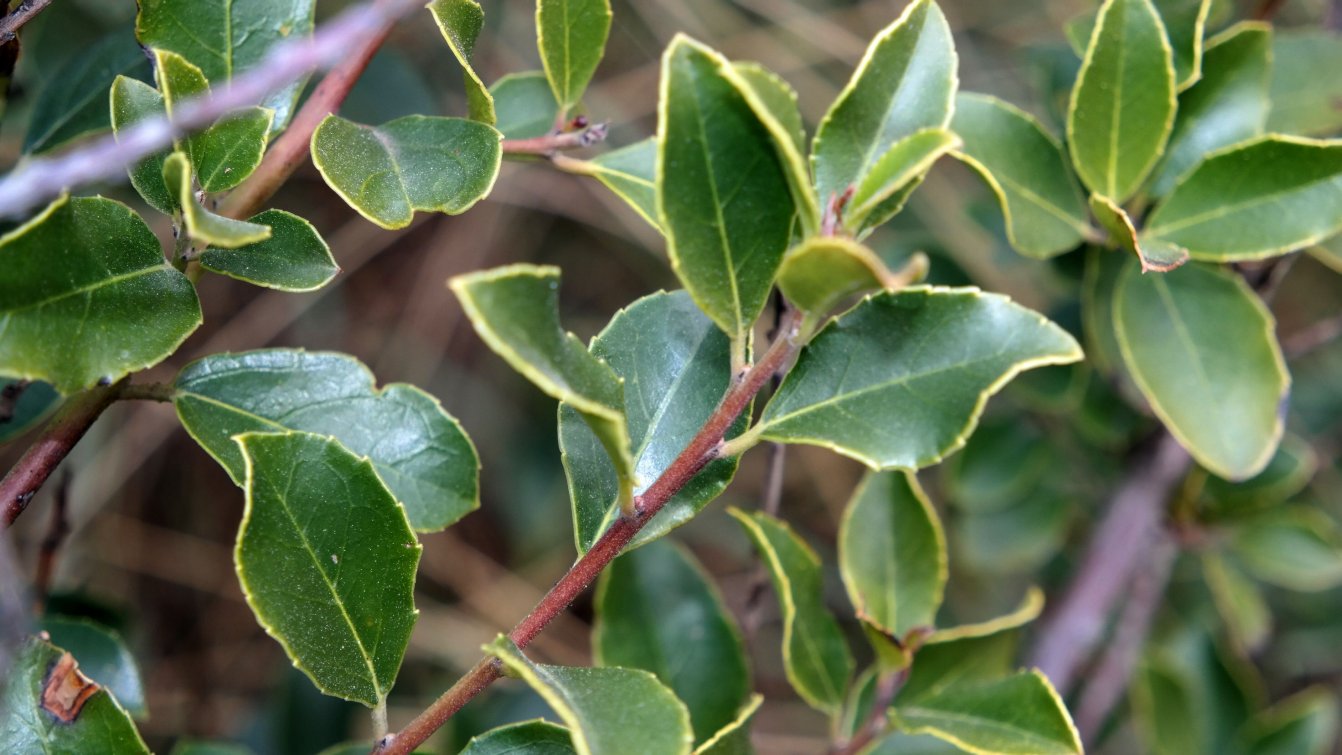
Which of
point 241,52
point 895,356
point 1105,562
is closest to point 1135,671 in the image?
point 1105,562

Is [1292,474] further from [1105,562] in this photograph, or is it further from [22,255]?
[22,255]

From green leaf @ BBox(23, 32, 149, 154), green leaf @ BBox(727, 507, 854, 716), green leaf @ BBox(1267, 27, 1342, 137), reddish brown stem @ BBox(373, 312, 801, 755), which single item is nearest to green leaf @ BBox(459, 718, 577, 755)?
reddish brown stem @ BBox(373, 312, 801, 755)

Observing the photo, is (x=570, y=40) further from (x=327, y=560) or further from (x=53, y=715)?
(x=53, y=715)

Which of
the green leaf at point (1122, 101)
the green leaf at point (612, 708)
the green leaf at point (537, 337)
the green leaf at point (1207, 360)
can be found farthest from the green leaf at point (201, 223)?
the green leaf at point (1207, 360)

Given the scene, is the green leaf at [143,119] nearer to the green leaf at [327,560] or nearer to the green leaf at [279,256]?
the green leaf at [279,256]

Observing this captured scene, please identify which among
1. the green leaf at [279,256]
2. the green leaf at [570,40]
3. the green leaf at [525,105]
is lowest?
the green leaf at [525,105]

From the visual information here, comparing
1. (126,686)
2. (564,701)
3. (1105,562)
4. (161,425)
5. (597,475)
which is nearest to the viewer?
(564,701)
